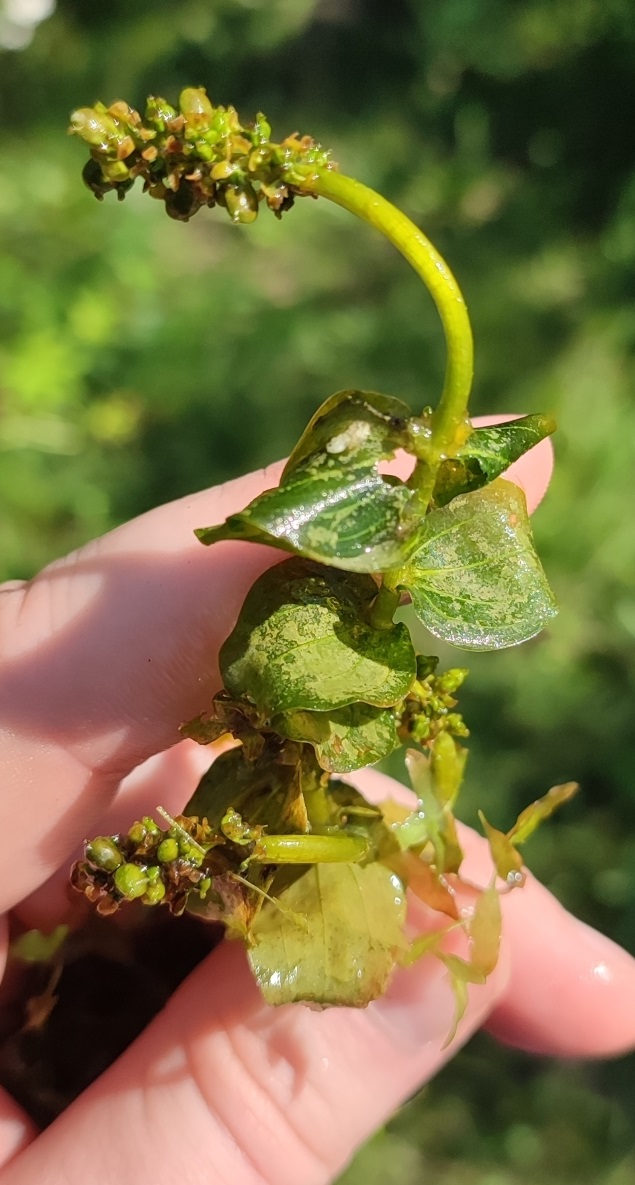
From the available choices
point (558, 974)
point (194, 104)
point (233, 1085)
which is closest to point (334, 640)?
point (194, 104)

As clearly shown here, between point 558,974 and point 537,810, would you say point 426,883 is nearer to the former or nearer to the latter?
point 537,810

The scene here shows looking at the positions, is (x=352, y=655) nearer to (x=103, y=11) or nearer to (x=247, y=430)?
(x=247, y=430)

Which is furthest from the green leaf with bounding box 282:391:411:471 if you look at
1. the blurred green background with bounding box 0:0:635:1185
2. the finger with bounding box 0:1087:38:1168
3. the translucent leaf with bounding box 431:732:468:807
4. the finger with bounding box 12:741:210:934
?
the blurred green background with bounding box 0:0:635:1185

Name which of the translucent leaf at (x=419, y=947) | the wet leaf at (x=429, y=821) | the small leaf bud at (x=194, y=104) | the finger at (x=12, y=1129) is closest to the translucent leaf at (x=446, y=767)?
the wet leaf at (x=429, y=821)

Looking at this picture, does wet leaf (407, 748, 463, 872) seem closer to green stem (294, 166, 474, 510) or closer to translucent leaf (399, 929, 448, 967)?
translucent leaf (399, 929, 448, 967)

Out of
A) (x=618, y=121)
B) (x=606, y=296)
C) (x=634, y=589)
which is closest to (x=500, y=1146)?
(x=634, y=589)
